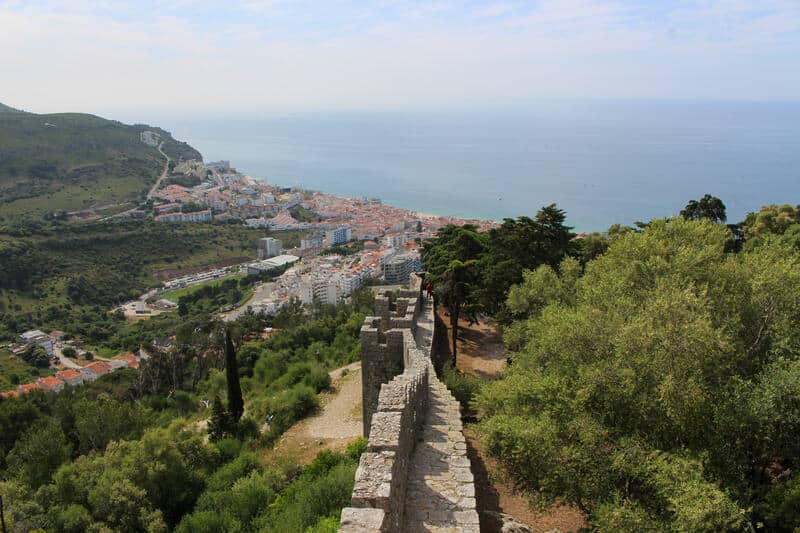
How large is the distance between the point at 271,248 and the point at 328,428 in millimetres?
72920

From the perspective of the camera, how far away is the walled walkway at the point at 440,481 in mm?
5449

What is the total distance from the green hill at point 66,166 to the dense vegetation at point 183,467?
76678mm

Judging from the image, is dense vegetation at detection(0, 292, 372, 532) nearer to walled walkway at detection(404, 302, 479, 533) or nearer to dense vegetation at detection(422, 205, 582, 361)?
walled walkway at detection(404, 302, 479, 533)

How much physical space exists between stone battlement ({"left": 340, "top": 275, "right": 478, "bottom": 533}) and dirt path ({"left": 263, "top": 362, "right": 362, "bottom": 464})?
1164 mm

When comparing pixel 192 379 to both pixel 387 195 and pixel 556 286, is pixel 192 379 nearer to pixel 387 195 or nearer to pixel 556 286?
pixel 556 286

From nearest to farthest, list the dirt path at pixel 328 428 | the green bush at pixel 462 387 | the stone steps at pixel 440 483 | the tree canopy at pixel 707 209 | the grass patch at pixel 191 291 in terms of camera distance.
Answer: the stone steps at pixel 440 483, the green bush at pixel 462 387, the dirt path at pixel 328 428, the tree canopy at pixel 707 209, the grass patch at pixel 191 291

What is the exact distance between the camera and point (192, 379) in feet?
88.9

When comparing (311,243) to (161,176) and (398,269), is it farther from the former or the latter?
(161,176)

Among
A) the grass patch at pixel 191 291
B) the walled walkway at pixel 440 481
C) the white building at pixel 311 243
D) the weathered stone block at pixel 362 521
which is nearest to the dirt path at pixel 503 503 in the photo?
the walled walkway at pixel 440 481

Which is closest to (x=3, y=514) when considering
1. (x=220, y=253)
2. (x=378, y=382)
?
(x=378, y=382)

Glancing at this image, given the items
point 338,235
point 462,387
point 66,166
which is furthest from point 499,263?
point 66,166

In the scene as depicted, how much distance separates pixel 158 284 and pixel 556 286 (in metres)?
64.0

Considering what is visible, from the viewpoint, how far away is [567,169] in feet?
349

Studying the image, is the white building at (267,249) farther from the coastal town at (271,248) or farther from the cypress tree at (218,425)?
the cypress tree at (218,425)
